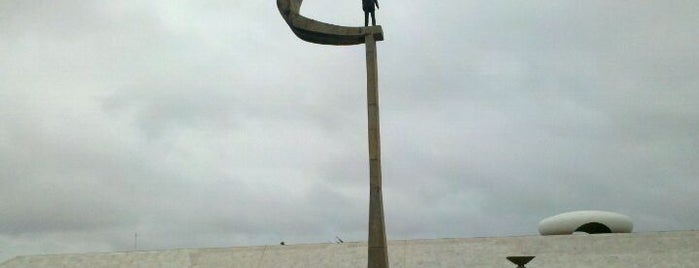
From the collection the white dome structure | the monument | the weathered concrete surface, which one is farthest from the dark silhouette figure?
the white dome structure

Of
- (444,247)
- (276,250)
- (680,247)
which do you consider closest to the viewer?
(680,247)

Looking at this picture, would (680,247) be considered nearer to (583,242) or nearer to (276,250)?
(583,242)

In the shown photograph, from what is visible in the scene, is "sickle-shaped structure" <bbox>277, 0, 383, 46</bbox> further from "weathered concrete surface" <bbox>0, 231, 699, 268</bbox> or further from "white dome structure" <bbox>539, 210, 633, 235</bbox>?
"white dome structure" <bbox>539, 210, 633, 235</bbox>

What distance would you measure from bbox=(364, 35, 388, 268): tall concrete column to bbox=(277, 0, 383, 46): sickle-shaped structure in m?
0.19

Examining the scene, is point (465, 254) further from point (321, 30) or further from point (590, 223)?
point (321, 30)

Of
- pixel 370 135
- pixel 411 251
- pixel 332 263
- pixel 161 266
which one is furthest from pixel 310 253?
pixel 370 135

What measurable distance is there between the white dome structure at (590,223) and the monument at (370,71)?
19.7 meters

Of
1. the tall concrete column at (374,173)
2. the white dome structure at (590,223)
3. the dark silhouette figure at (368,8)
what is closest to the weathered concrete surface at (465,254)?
the white dome structure at (590,223)

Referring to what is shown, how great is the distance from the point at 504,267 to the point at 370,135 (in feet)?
51.7

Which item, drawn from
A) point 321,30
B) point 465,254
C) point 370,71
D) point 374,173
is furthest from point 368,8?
point 465,254

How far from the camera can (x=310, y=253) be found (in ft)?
97.9

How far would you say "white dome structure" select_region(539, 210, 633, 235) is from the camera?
29.8 m

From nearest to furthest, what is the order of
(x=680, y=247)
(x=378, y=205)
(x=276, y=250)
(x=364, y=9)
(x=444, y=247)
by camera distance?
(x=378, y=205)
(x=364, y=9)
(x=680, y=247)
(x=444, y=247)
(x=276, y=250)

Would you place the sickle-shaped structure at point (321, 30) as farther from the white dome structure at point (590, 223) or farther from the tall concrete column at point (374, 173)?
the white dome structure at point (590, 223)
